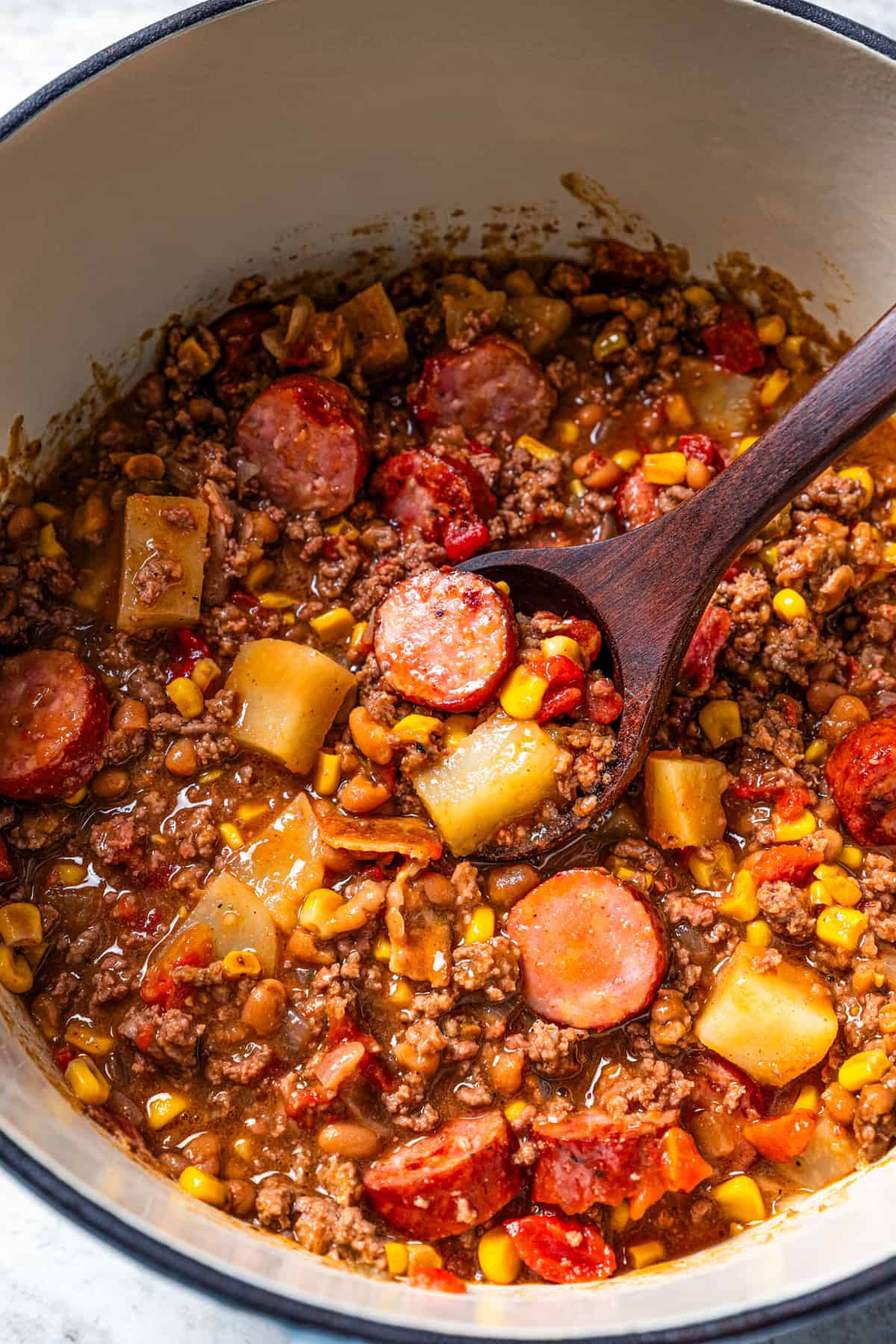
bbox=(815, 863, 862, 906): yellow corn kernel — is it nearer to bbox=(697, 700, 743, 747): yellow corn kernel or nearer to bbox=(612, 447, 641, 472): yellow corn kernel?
bbox=(697, 700, 743, 747): yellow corn kernel

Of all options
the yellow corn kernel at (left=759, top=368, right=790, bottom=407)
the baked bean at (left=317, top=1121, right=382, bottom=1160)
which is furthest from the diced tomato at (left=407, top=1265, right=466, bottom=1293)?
the yellow corn kernel at (left=759, top=368, right=790, bottom=407)

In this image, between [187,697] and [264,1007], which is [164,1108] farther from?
[187,697]

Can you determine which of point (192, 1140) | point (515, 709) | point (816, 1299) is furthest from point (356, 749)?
point (816, 1299)

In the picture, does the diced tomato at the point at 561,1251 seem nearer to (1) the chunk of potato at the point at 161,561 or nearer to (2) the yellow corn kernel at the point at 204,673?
(2) the yellow corn kernel at the point at 204,673

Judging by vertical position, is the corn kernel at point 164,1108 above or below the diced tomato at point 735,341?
below

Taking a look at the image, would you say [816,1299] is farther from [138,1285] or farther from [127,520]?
[127,520]

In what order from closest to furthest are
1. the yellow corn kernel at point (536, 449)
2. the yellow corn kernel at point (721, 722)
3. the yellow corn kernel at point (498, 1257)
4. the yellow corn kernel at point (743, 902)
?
the yellow corn kernel at point (498, 1257) < the yellow corn kernel at point (743, 902) < the yellow corn kernel at point (721, 722) < the yellow corn kernel at point (536, 449)

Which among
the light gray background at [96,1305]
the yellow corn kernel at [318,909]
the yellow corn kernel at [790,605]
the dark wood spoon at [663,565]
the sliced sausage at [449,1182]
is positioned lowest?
the light gray background at [96,1305]

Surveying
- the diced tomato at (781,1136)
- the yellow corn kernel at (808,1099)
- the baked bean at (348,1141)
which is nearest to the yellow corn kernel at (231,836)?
the baked bean at (348,1141)
